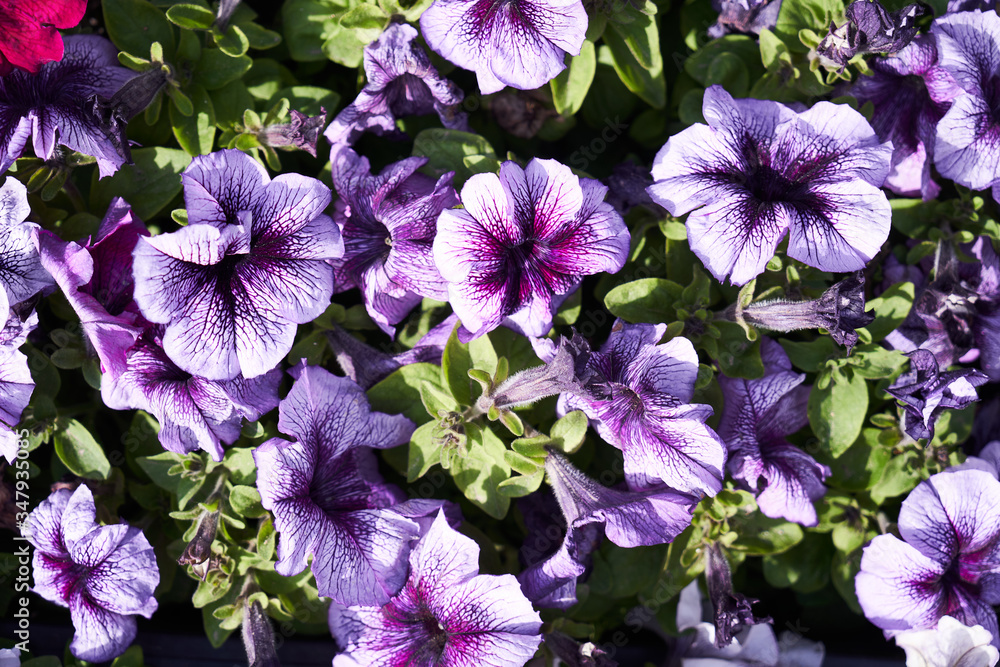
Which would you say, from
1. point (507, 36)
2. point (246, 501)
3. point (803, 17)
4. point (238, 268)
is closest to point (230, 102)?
point (238, 268)

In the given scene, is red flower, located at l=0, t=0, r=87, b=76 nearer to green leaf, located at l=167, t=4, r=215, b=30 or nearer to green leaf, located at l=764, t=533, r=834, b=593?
green leaf, located at l=167, t=4, r=215, b=30

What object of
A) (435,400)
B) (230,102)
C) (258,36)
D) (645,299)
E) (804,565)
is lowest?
(804,565)

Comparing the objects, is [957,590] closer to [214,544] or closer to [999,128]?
[999,128]

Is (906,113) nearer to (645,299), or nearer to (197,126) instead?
(645,299)

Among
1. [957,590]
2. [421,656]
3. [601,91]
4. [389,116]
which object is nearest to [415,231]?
[389,116]

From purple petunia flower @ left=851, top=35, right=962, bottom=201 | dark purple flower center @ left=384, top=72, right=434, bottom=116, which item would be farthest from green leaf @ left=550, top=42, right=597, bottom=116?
purple petunia flower @ left=851, top=35, right=962, bottom=201

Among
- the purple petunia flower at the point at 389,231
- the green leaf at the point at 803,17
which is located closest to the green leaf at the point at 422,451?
the purple petunia flower at the point at 389,231
